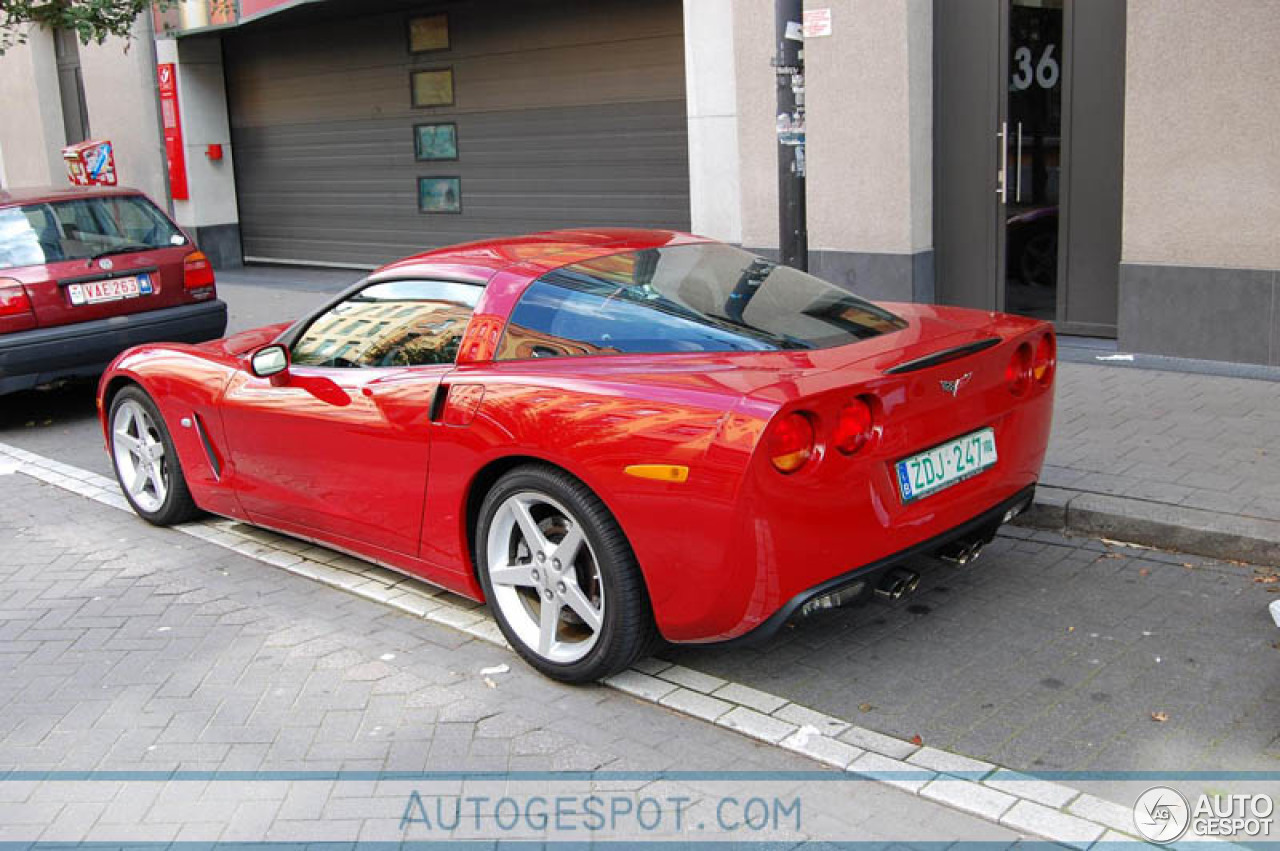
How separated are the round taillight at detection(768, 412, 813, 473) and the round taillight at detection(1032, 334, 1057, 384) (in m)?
1.30

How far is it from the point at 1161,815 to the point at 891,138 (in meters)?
7.17

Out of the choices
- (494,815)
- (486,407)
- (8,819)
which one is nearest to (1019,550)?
(486,407)

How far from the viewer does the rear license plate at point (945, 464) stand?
4.08 metres

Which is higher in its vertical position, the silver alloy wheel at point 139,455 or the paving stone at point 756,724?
the silver alloy wheel at point 139,455

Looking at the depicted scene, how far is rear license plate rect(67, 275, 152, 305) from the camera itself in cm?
906

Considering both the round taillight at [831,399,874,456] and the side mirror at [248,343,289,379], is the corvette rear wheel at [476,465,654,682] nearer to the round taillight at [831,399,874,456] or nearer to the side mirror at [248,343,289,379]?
the round taillight at [831,399,874,456]

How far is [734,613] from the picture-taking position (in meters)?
3.88

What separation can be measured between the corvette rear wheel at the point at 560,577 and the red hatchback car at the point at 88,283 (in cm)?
565

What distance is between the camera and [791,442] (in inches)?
148

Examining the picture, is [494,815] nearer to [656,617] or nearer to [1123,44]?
[656,617]


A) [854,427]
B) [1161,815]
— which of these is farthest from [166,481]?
[1161,815]

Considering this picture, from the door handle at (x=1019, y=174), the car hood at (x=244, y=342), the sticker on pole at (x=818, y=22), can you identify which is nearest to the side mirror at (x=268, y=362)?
the car hood at (x=244, y=342)

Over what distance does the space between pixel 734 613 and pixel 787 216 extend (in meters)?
3.16

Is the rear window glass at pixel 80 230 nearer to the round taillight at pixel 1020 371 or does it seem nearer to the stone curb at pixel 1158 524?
the stone curb at pixel 1158 524
